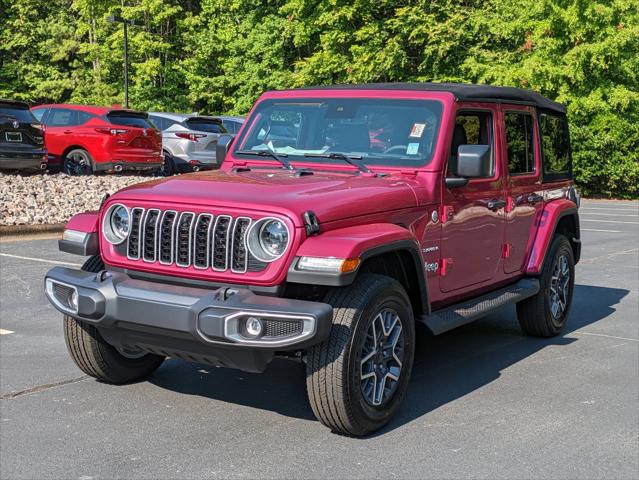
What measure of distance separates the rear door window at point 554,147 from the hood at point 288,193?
→ 7.73ft

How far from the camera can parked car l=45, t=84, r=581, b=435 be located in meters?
4.61

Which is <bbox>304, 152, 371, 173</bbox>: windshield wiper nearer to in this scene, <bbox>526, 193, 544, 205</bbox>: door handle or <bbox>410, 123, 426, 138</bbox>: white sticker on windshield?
<bbox>410, 123, 426, 138</bbox>: white sticker on windshield

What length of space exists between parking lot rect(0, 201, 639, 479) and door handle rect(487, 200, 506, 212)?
1.14m

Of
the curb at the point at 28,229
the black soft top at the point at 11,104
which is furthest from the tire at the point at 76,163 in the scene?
the curb at the point at 28,229

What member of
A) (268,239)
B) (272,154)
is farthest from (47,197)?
(268,239)

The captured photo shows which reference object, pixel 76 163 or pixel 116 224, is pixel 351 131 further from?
pixel 76 163

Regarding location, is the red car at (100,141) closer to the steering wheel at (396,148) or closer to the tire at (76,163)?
the tire at (76,163)

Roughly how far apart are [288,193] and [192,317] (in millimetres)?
864

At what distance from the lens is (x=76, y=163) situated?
2059 cm

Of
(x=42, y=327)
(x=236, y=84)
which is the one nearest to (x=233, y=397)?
(x=42, y=327)

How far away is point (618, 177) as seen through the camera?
92.8 ft

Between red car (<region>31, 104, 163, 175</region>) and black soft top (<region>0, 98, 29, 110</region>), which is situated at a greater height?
black soft top (<region>0, 98, 29, 110</region>)

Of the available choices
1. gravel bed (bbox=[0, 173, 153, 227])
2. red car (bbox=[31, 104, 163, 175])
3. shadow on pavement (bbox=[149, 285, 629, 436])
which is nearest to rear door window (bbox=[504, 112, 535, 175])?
shadow on pavement (bbox=[149, 285, 629, 436])

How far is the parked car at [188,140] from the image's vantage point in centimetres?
2334
